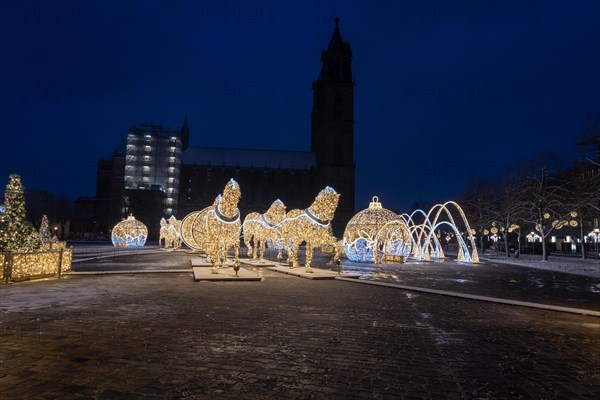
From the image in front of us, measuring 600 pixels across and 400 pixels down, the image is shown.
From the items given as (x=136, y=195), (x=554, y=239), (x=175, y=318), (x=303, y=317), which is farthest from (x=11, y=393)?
(x=554, y=239)

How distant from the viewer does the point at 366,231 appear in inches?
927

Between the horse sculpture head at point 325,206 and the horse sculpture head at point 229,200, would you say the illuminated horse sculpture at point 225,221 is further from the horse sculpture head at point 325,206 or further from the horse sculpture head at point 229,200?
the horse sculpture head at point 325,206

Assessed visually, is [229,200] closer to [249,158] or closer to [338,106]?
[338,106]

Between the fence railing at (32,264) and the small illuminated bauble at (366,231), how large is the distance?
16.1m

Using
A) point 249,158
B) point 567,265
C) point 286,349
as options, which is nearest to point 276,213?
point 286,349

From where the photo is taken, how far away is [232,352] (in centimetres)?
500

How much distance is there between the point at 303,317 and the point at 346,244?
56.9ft

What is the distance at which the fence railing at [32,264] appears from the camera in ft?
37.8

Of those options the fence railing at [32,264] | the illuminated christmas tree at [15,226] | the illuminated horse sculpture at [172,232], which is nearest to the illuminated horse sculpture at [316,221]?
the fence railing at [32,264]

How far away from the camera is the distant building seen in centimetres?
6869

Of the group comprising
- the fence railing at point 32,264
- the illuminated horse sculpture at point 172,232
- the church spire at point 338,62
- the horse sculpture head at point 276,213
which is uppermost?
the church spire at point 338,62

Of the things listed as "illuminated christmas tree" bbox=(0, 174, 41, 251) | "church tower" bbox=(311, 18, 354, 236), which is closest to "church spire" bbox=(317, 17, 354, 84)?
"church tower" bbox=(311, 18, 354, 236)

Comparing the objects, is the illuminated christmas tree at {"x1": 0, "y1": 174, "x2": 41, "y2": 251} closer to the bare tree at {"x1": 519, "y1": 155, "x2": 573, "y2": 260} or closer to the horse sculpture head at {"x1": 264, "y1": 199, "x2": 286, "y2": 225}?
the horse sculpture head at {"x1": 264, "y1": 199, "x2": 286, "y2": 225}

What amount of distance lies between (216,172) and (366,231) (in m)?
64.0
